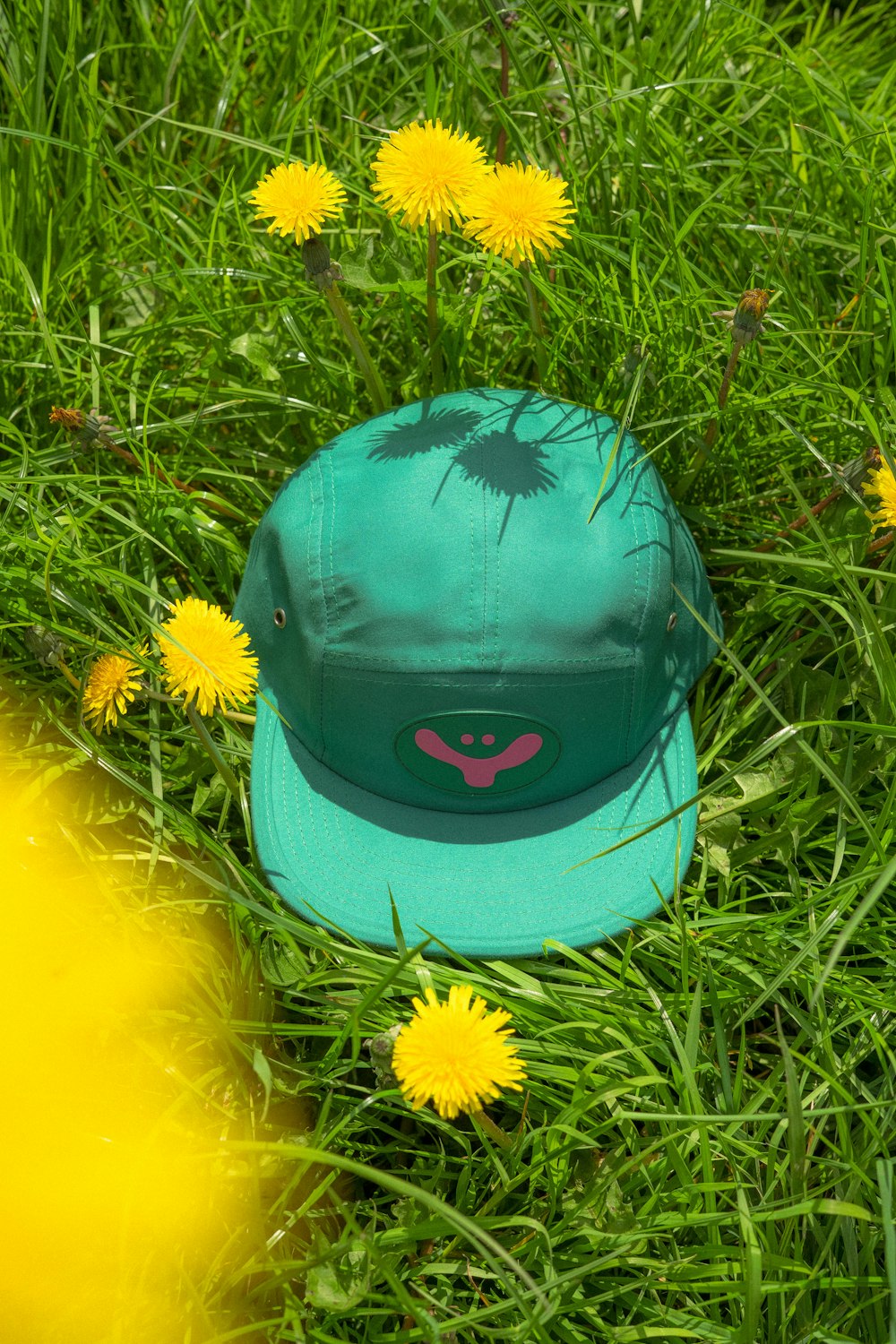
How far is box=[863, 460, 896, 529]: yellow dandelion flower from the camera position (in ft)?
4.58

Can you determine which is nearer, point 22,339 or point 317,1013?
point 317,1013

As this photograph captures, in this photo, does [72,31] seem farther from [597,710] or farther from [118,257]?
[597,710]

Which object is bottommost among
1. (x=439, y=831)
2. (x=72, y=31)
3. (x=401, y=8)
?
(x=439, y=831)

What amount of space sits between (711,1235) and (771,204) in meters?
1.69

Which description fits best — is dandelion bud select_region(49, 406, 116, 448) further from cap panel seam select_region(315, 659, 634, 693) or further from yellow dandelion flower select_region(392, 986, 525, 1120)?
yellow dandelion flower select_region(392, 986, 525, 1120)

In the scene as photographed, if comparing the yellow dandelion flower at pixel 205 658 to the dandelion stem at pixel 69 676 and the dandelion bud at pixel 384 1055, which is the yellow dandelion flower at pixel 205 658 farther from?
the dandelion bud at pixel 384 1055

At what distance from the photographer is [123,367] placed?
192 centimetres

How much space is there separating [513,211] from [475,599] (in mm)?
500

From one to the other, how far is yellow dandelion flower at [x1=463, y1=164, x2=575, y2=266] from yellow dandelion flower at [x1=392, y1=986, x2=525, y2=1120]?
0.94 meters

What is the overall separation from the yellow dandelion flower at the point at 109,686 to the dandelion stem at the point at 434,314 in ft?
2.04

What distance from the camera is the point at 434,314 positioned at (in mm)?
1616

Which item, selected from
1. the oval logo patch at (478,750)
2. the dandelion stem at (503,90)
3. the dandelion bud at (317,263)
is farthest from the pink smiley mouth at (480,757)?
the dandelion stem at (503,90)

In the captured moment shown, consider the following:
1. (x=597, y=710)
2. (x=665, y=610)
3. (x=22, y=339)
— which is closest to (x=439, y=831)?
(x=597, y=710)

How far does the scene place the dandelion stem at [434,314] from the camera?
58.6 inches
